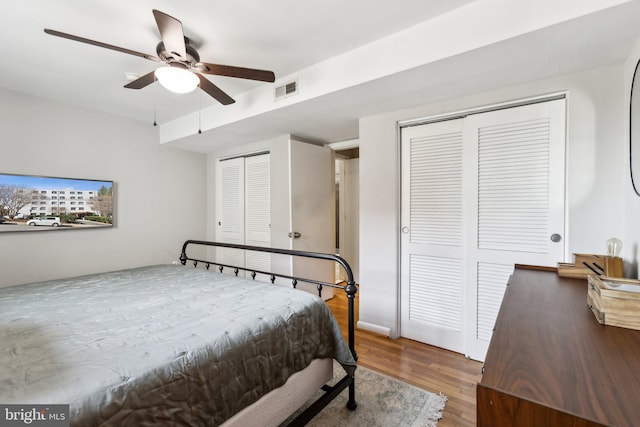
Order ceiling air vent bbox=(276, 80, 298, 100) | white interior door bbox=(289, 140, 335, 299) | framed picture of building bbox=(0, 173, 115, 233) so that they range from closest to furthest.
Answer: ceiling air vent bbox=(276, 80, 298, 100) → framed picture of building bbox=(0, 173, 115, 233) → white interior door bbox=(289, 140, 335, 299)

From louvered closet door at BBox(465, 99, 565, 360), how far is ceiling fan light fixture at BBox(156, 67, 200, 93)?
2119 millimetres

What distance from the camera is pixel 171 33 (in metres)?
1.48

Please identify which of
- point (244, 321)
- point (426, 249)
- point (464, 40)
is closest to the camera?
point (244, 321)

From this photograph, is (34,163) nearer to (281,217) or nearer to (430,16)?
(281,217)

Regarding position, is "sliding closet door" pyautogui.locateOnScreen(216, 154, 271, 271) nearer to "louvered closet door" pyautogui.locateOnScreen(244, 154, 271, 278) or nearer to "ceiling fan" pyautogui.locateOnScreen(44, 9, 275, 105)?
"louvered closet door" pyautogui.locateOnScreen(244, 154, 271, 278)

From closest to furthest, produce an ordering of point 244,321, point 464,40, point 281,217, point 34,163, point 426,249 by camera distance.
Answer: point 244,321 < point 464,40 < point 426,249 < point 34,163 < point 281,217

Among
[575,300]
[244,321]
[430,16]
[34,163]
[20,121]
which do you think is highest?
[430,16]

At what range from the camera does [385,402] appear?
1.81 m

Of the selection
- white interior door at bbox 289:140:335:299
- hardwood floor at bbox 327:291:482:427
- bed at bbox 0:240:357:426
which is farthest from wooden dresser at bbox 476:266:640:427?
white interior door at bbox 289:140:335:299

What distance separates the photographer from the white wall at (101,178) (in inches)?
105

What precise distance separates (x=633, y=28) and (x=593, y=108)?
0.53 m

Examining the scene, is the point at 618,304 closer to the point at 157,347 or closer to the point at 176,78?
the point at 157,347

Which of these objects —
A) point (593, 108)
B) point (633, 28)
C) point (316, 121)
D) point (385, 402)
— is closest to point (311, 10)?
point (316, 121)

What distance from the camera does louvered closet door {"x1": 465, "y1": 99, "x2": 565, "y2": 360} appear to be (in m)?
1.97
